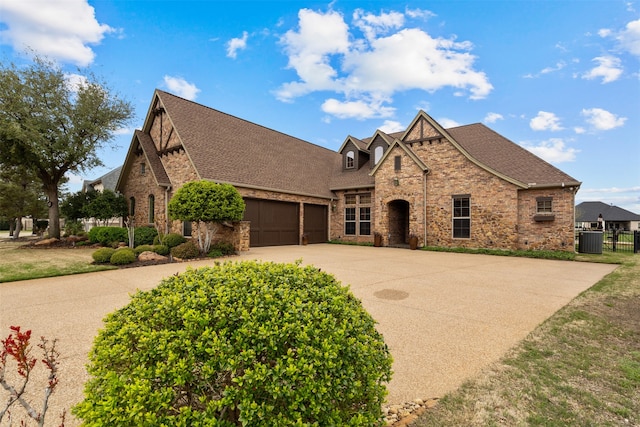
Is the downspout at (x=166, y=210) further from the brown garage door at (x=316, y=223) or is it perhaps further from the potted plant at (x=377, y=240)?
the potted plant at (x=377, y=240)

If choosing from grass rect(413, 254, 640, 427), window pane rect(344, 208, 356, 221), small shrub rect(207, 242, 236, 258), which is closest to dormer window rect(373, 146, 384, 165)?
window pane rect(344, 208, 356, 221)

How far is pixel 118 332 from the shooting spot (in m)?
1.74

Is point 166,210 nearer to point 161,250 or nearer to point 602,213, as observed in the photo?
point 161,250

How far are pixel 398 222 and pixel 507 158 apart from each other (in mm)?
7022

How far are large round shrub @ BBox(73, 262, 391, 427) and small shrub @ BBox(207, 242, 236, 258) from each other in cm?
1076

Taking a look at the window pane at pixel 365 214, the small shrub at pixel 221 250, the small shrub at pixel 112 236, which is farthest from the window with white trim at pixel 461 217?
the small shrub at pixel 112 236

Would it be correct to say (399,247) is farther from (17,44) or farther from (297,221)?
(17,44)

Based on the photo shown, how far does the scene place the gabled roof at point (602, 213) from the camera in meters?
39.2

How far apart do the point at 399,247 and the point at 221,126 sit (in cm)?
1318

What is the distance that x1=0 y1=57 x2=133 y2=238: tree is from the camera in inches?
617

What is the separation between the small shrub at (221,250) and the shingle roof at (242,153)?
3418 mm

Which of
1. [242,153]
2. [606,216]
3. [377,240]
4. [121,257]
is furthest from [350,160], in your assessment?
[606,216]

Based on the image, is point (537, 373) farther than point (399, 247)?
No

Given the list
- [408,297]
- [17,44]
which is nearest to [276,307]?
[408,297]
